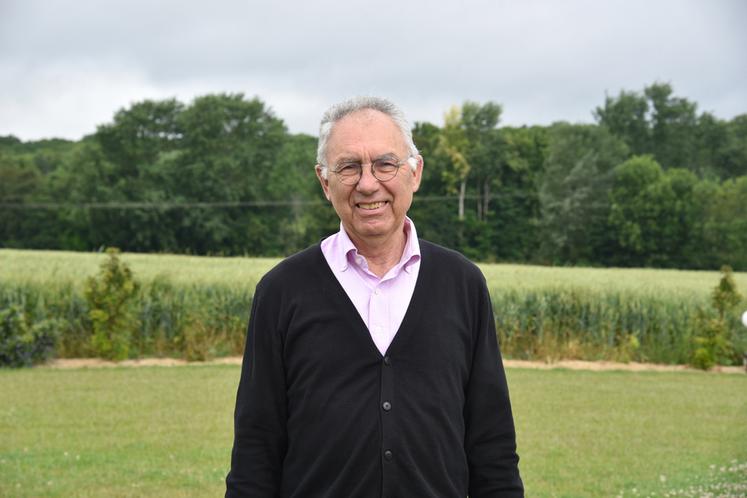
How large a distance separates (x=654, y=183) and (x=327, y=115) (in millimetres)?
56406

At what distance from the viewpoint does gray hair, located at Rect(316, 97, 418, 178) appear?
2664mm

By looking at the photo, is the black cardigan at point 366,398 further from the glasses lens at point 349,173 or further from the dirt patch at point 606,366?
the dirt patch at point 606,366

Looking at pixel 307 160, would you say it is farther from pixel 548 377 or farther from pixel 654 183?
pixel 548 377

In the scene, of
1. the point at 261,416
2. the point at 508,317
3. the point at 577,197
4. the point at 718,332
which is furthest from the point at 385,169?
the point at 577,197

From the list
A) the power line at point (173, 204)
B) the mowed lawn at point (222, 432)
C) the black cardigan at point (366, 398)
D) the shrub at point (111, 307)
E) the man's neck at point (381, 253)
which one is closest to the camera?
the black cardigan at point (366, 398)

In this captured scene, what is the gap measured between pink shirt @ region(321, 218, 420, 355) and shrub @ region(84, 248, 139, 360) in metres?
13.1

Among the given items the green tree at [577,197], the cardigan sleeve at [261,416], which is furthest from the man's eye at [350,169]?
the green tree at [577,197]

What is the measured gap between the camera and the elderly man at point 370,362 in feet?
8.45

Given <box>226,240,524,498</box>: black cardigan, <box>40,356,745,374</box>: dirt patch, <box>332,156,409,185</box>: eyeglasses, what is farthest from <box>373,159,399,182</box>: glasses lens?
<box>40,356,745,374</box>: dirt patch

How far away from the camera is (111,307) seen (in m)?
15.3

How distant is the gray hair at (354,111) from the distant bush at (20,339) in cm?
1304

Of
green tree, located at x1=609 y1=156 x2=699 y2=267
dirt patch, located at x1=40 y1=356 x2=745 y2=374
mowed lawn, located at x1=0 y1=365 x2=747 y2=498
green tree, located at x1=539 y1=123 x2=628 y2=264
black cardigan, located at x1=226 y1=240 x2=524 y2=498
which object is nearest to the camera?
black cardigan, located at x1=226 y1=240 x2=524 y2=498

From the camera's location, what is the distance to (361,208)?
267 cm

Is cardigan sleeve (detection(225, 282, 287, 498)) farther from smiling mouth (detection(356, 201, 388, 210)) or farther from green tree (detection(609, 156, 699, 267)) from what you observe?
green tree (detection(609, 156, 699, 267))
